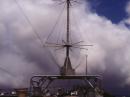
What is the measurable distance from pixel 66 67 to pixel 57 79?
2.47 metres

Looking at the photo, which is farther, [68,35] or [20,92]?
[68,35]

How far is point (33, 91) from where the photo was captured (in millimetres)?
39531

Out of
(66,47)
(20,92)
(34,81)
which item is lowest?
(20,92)

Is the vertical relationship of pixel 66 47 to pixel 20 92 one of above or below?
above

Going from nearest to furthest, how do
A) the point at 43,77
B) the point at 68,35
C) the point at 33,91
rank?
the point at 33,91, the point at 43,77, the point at 68,35

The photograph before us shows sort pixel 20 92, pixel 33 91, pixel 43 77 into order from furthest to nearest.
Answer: pixel 43 77 → pixel 33 91 → pixel 20 92

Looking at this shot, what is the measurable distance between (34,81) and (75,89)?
179 inches

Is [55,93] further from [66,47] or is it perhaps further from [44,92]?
[66,47]

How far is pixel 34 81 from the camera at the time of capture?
138 ft

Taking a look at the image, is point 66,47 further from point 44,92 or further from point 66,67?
point 44,92

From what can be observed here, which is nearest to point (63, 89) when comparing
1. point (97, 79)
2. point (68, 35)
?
point (97, 79)

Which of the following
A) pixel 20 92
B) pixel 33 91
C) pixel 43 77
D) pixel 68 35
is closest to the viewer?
pixel 20 92

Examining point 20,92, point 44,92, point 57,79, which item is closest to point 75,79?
point 57,79

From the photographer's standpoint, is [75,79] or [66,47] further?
[66,47]
